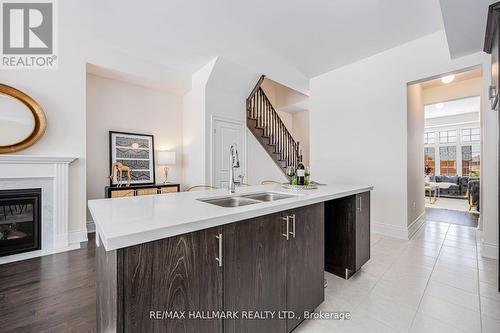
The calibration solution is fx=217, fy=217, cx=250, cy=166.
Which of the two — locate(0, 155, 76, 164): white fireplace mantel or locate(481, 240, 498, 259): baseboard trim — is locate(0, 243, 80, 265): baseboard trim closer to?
locate(0, 155, 76, 164): white fireplace mantel

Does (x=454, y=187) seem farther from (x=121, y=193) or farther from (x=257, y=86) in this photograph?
(x=121, y=193)

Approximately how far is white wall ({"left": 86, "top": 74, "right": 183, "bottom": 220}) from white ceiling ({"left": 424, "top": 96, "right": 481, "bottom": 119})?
7202 mm

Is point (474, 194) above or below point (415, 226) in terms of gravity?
above

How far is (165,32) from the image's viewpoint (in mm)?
3148

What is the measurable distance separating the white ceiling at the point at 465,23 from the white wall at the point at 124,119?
14.7ft

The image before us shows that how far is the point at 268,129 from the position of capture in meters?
5.71

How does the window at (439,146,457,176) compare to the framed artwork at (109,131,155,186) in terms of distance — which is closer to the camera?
the framed artwork at (109,131,155,186)

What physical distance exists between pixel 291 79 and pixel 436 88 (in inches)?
117

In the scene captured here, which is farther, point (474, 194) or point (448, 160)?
point (448, 160)

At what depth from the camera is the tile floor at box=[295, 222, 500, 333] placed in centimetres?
153

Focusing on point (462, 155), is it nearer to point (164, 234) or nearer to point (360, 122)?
point (360, 122)

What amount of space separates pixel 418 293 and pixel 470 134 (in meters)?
9.41

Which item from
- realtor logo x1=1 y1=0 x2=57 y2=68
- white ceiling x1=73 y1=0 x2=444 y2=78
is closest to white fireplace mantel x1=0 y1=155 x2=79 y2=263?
realtor logo x1=1 y1=0 x2=57 y2=68

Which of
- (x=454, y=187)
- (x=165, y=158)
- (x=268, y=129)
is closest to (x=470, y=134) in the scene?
(x=454, y=187)
